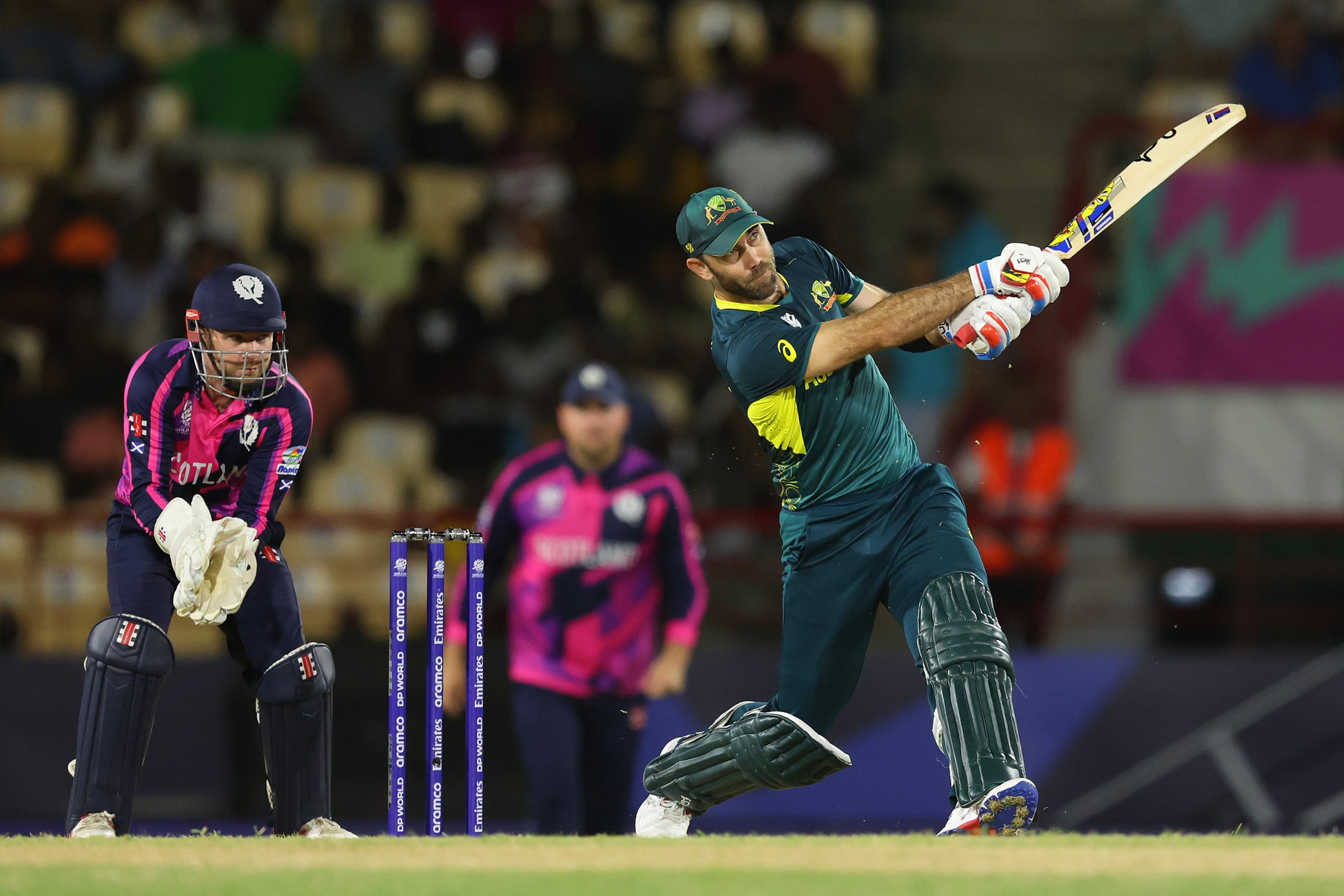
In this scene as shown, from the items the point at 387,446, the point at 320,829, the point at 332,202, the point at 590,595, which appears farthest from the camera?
the point at 332,202

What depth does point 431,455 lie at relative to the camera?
11148 millimetres

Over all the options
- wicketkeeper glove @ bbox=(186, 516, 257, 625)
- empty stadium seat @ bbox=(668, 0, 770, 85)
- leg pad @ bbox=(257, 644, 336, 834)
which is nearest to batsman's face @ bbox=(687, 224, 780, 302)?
wicketkeeper glove @ bbox=(186, 516, 257, 625)

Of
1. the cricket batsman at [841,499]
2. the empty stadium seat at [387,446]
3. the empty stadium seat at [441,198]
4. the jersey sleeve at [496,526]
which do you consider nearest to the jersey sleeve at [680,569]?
the jersey sleeve at [496,526]

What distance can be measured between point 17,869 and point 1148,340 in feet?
26.0

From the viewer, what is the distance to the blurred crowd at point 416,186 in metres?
11.2

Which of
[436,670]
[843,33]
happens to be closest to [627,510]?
[436,670]

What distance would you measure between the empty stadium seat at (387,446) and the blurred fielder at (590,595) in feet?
9.07

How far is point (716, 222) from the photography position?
19.0 feet

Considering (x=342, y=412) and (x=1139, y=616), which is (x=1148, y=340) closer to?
(x=1139, y=616)

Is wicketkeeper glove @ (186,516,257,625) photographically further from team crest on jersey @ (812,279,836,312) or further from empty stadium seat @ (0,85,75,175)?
empty stadium seat @ (0,85,75,175)

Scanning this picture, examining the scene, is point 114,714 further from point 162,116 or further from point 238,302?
point 162,116

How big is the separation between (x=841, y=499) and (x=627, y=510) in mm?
2525

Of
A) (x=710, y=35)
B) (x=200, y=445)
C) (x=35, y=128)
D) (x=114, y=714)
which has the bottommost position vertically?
(x=114, y=714)

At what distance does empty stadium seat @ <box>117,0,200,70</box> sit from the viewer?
13.1m
